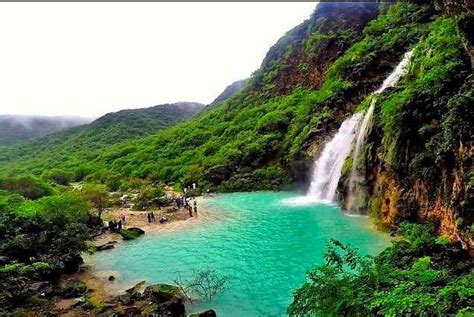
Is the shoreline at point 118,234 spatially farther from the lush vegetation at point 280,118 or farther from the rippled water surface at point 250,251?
the lush vegetation at point 280,118

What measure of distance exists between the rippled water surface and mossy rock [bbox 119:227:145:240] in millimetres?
774

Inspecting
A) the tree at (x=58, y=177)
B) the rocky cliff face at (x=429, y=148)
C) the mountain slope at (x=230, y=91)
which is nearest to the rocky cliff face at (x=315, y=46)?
the rocky cliff face at (x=429, y=148)

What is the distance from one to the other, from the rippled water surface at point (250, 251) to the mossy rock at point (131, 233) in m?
0.77

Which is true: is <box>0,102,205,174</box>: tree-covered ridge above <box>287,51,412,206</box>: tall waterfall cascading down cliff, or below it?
above

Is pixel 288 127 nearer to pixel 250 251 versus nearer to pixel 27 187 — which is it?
pixel 27 187

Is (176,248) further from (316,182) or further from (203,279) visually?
(316,182)

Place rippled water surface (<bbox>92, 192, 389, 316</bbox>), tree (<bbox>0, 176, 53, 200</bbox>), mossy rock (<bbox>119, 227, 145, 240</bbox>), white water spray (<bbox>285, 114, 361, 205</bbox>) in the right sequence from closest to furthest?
rippled water surface (<bbox>92, 192, 389, 316</bbox>) < mossy rock (<bbox>119, 227, 145, 240</bbox>) < white water spray (<bbox>285, 114, 361, 205</bbox>) < tree (<bbox>0, 176, 53, 200</bbox>)

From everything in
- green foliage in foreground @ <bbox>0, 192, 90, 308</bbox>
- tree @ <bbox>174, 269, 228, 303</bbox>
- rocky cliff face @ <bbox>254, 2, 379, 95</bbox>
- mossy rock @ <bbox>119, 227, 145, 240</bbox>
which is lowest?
tree @ <bbox>174, 269, 228, 303</bbox>

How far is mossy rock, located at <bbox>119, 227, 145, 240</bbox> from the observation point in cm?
2988

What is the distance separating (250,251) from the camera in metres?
23.0

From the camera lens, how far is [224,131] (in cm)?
7419

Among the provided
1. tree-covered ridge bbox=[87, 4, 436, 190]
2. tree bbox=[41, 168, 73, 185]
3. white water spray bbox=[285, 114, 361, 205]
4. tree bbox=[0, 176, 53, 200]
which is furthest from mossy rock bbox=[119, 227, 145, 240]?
tree bbox=[41, 168, 73, 185]

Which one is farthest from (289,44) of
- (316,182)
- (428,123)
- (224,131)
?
(428,123)

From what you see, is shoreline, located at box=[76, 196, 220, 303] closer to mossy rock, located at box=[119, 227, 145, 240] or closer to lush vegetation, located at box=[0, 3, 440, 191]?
mossy rock, located at box=[119, 227, 145, 240]
